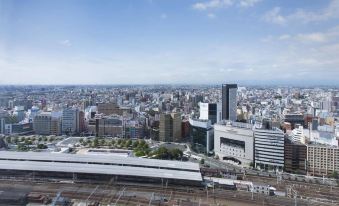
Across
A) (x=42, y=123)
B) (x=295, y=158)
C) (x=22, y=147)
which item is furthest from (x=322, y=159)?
(x=42, y=123)

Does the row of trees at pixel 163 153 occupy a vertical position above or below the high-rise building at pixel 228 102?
below

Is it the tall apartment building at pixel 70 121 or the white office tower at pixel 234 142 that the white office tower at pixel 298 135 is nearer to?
the white office tower at pixel 234 142

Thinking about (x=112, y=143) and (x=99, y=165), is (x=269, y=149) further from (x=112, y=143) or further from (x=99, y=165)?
(x=112, y=143)

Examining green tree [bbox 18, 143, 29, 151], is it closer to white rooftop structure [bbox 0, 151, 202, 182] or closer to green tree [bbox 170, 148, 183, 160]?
white rooftop structure [bbox 0, 151, 202, 182]

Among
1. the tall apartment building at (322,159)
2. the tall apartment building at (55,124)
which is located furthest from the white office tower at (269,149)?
the tall apartment building at (55,124)

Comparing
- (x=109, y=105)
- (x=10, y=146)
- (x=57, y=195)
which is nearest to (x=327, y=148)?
(x=57, y=195)

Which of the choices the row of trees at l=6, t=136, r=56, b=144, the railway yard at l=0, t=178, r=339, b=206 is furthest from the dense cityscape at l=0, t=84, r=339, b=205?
the railway yard at l=0, t=178, r=339, b=206
